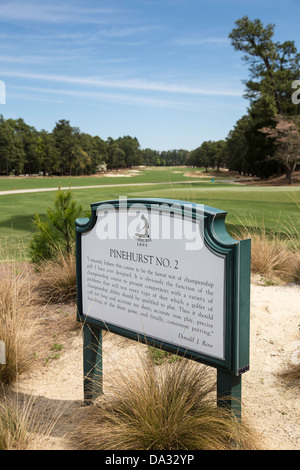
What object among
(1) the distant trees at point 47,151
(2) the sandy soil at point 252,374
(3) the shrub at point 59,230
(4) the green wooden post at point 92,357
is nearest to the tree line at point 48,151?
(1) the distant trees at point 47,151

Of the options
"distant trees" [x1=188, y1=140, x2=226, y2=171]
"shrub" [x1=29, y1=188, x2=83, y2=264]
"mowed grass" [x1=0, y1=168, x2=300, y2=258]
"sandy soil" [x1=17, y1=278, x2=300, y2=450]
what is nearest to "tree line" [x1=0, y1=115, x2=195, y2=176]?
"distant trees" [x1=188, y1=140, x2=226, y2=171]

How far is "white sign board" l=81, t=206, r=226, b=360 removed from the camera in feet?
9.59

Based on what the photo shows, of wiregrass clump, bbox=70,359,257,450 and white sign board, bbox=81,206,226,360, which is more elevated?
white sign board, bbox=81,206,226,360

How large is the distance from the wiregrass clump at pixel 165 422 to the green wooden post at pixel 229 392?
49 millimetres

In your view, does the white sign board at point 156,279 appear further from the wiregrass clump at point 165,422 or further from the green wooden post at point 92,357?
the wiregrass clump at point 165,422

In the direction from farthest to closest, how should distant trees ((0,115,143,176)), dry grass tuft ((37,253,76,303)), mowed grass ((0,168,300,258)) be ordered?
distant trees ((0,115,143,176))
mowed grass ((0,168,300,258))
dry grass tuft ((37,253,76,303))

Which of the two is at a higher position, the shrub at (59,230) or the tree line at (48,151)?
the tree line at (48,151)

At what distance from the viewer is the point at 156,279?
3.20 m

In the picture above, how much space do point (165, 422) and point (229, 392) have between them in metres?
0.46

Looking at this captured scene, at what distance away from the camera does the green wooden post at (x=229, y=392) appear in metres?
2.98

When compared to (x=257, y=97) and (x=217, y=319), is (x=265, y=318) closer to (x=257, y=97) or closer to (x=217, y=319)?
(x=217, y=319)

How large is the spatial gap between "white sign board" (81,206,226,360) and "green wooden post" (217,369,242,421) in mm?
175

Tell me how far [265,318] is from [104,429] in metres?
3.18

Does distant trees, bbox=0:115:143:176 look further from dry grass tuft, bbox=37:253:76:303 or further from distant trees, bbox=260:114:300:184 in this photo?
dry grass tuft, bbox=37:253:76:303
